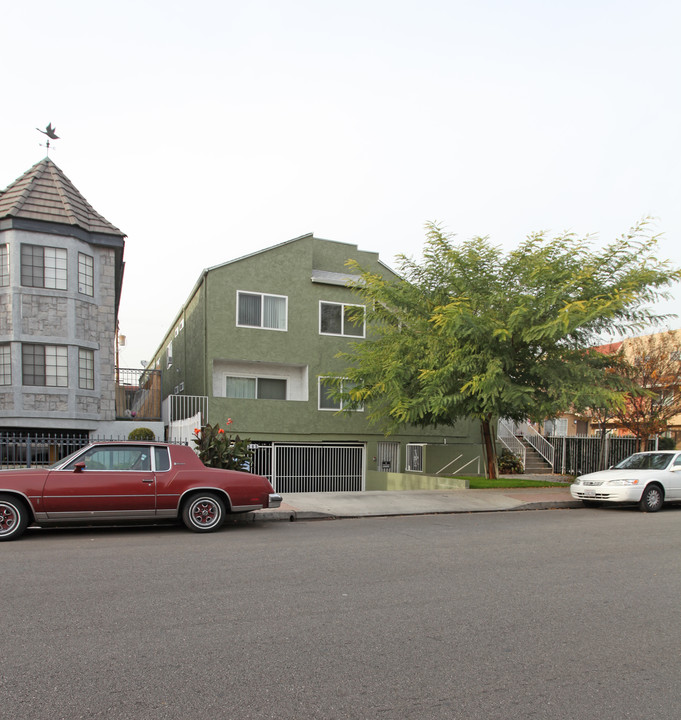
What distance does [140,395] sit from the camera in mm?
31297

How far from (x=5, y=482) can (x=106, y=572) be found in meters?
3.25

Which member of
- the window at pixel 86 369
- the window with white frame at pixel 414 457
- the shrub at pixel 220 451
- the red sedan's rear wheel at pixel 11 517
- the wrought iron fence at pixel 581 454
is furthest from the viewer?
the wrought iron fence at pixel 581 454

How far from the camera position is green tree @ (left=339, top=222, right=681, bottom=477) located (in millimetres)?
15930

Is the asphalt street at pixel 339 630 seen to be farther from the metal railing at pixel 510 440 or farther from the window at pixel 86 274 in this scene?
the metal railing at pixel 510 440

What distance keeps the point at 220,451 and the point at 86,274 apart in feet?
33.7

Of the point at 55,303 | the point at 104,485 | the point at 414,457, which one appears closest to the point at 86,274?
the point at 55,303

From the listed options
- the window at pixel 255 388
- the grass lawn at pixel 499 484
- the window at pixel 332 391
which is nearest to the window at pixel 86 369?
the window at pixel 255 388

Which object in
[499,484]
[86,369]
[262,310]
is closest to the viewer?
[499,484]

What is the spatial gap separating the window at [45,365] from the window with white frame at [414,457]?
480 inches

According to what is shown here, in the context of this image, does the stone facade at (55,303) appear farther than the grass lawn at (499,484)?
Yes

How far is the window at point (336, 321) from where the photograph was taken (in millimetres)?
23141

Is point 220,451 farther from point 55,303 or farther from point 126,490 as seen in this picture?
point 55,303

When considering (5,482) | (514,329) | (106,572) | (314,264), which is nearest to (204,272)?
(314,264)

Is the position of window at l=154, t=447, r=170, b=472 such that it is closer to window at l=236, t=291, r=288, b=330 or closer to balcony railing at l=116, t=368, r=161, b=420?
window at l=236, t=291, r=288, b=330
